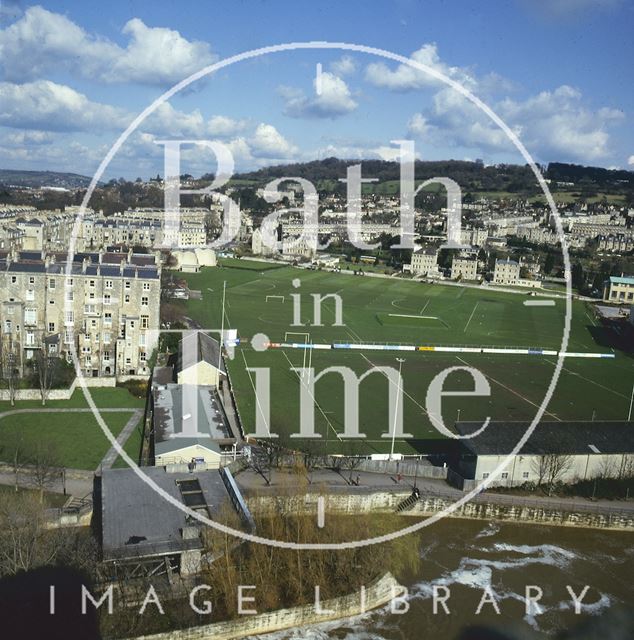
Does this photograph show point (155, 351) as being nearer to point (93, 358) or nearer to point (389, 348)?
point (93, 358)

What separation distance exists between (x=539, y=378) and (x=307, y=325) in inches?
467

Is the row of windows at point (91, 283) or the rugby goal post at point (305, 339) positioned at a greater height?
the row of windows at point (91, 283)

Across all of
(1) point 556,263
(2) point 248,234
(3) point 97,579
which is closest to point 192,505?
(3) point 97,579

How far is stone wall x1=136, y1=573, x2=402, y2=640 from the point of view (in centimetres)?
982

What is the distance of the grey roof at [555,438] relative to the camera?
1545cm

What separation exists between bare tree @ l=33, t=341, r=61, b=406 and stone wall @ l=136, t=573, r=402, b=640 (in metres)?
10.8

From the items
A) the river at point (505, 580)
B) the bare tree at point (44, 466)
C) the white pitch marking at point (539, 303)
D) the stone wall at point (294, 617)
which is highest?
the white pitch marking at point (539, 303)

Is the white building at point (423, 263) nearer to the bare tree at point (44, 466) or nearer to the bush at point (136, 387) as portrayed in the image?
the bush at point (136, 387)

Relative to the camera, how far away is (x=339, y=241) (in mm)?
74125

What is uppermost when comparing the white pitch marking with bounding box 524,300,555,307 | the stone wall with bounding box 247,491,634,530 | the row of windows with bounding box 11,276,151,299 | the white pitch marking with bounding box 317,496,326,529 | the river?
the row of windows with bounding box 11,276,151,299

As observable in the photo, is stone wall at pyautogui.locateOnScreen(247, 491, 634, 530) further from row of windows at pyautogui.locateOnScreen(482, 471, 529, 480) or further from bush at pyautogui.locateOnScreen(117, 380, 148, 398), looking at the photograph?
bush at pyautogui.locateOnScreen(117, 380, 148, 398)

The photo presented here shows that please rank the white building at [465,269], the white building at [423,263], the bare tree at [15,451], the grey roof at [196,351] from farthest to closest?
the white building at [423,263] → the white building at [465,269] → the grey roof at [196,351] → the bare tree at [15,451]

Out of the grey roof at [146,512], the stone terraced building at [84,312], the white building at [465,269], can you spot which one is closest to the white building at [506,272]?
the white building at [465,269]

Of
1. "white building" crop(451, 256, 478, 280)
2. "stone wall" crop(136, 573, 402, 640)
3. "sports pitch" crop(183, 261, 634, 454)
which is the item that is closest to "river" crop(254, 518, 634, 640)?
"stone wall" crop(136, 573, 402, 640)
